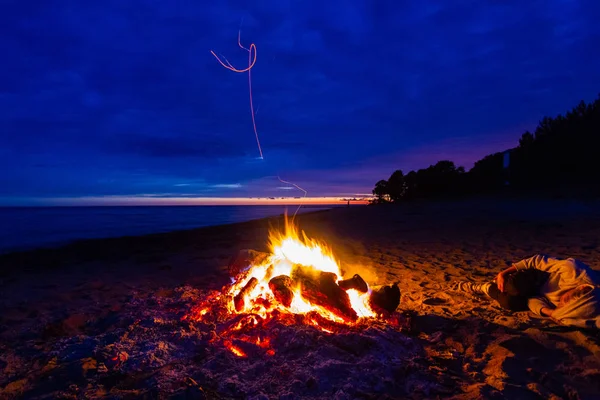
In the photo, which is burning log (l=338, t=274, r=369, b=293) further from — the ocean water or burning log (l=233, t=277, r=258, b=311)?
the ocean water

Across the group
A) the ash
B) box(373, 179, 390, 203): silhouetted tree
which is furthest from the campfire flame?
box(373, 179, 390, 203): silhouetted tree

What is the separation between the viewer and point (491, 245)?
28.9 ft

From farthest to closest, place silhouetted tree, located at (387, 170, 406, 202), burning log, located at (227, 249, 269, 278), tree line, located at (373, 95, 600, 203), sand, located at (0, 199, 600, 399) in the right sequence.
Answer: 1. silhouetted tree, located at (387, 170, 406, 202)
2. tree line, located at (373, 95, 600, 203)
3. burning log, located at (227, 249, 269, 278)
4. sand, located at (0, 199, 600, 399)

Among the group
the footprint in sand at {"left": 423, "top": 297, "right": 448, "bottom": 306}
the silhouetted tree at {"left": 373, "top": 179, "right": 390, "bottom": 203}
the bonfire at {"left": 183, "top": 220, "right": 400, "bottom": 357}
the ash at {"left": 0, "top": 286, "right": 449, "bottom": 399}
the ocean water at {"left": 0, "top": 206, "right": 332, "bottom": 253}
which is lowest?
the footprint in sand at {"left": 423, "top": 297, "right": 448, "bottom": 306}

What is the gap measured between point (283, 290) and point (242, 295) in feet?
1.96

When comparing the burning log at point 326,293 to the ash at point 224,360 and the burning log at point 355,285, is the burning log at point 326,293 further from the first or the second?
the ash at point 224,360

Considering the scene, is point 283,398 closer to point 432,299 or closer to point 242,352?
point 242,352

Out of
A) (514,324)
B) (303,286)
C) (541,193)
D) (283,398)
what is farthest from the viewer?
(541,193)

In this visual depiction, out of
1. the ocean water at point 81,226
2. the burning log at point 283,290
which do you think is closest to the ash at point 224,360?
the burning log at point 283,290

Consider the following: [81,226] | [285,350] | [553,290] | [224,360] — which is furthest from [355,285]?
[81,226]

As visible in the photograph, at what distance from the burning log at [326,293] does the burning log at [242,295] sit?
623 millimetres

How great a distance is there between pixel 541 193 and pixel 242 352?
75.4 ft

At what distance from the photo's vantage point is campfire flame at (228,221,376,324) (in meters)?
4.11

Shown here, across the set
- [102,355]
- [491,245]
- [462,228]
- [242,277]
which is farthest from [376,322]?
[462,228]
